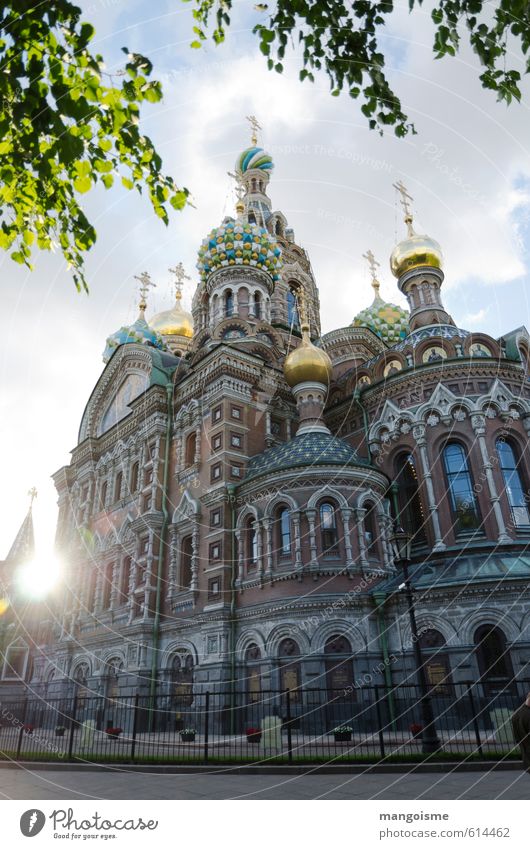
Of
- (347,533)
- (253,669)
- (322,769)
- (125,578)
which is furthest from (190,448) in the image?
(322,769)

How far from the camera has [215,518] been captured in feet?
69.1

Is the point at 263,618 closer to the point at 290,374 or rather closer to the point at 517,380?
the point at 290,374

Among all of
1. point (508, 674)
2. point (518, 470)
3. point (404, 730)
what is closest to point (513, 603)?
point (508, 674)

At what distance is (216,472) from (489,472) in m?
9.58

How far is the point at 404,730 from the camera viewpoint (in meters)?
14.1

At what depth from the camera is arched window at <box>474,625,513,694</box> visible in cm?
1488

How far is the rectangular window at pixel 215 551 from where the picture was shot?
20.4 metres

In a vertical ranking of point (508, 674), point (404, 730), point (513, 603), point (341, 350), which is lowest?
point (404, 730)

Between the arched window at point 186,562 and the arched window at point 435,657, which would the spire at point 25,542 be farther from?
the arched window at point 435,657

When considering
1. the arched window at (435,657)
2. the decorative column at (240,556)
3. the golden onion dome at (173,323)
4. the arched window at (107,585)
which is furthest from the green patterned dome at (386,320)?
the arched window at (435,657)

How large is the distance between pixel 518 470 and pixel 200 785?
→ 15442 millimetres

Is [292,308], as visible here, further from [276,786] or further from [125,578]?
[276,786]

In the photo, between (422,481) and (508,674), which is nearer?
(508,674)

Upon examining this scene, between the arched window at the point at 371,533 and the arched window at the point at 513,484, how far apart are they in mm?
4401
